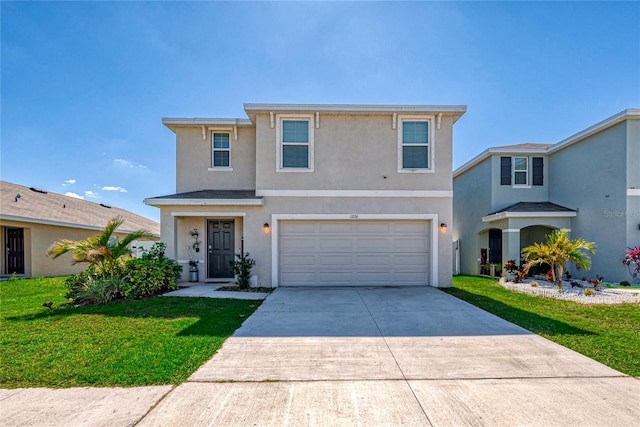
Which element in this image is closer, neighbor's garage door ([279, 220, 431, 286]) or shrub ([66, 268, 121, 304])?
shrub ([66, 268, 121, 304])

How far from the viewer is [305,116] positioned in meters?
9.20

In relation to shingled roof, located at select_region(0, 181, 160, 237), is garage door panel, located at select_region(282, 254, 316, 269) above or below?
below

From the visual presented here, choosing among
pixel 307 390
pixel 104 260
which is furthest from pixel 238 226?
pixel 307 390

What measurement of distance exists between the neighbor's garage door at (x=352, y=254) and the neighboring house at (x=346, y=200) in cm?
3

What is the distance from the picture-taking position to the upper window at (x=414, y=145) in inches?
364

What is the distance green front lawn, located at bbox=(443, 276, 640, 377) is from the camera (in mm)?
4078

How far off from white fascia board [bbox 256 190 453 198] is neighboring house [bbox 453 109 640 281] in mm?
4567

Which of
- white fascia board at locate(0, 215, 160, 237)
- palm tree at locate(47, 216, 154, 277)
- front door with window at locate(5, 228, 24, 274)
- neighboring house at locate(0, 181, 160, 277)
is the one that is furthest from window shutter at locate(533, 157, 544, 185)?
front door with window at locate(5, 228, 24, 274)

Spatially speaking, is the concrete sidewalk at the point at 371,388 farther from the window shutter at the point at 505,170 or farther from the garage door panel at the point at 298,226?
the window shutter at the point at 505,170

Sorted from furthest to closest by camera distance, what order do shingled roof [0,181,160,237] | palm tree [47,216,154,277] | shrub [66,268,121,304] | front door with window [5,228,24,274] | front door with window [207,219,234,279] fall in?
front door with window [5,228,24,274]
shingled roof [0,181,160,237]
front door with window [207,219,234,279]
palm tree [47,216,154,277]
shrub [66,268,121,304]

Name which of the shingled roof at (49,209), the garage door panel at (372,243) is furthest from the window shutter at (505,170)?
the shingled roof at (49,209)

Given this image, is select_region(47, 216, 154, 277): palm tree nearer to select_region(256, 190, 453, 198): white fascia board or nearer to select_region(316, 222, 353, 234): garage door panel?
select_region(256, 190, 453, 198): white fascia board

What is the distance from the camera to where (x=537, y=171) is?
13031 mm

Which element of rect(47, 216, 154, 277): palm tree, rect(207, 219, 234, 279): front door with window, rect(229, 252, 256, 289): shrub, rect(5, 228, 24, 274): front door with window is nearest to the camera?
rect(47, 216, 154, 277): palm tree
